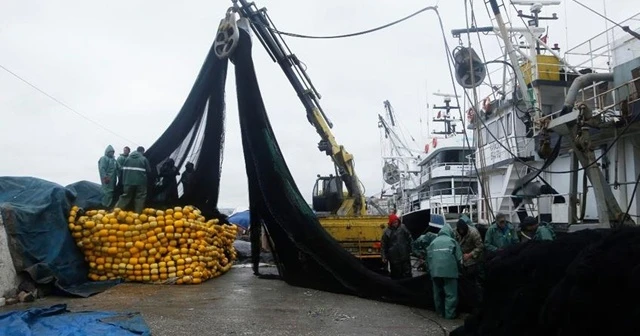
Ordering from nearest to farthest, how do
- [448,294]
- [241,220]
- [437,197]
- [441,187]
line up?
[448,294] → [241,220] → [437,197] → [441,187]

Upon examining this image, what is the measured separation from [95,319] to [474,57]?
869cm

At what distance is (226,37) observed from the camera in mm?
9961

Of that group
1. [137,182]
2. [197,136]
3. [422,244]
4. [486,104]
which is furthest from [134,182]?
[486,104]

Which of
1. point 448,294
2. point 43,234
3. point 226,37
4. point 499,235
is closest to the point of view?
point 448,294

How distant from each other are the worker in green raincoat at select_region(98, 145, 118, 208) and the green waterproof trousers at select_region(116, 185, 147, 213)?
30cm

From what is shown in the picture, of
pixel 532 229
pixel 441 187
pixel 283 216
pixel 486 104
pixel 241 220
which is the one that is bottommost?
pixel 241 220

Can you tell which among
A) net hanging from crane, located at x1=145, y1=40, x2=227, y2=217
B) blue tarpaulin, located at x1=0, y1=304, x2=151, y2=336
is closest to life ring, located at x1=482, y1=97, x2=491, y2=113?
net hanging from crane, located at x1=145, y1=40, x2=227, y2=217

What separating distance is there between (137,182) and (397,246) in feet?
17.4

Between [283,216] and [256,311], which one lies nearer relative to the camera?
[256,311]

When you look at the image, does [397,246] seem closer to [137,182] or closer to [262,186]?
[262,186]

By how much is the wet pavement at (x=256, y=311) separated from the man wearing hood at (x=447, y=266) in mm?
265

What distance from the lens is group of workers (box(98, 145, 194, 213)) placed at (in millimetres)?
9672

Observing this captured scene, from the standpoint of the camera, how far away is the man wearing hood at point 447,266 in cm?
678

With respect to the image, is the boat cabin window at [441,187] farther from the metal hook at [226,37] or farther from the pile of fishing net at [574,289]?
the pile of fishing net at [574,289]
